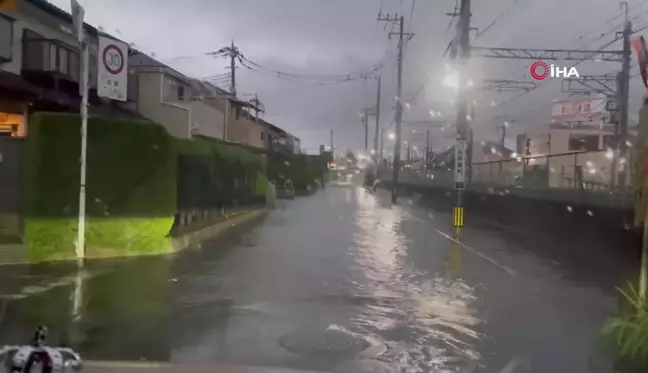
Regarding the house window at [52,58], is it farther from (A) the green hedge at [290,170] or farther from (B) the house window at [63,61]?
(A) the green hedge at [290,170]

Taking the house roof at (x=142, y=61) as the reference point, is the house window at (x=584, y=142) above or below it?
below

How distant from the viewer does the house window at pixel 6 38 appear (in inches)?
776

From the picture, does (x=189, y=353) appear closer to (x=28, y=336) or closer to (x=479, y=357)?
(x=28, y=336)

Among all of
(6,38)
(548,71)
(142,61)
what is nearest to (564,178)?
(548,71)

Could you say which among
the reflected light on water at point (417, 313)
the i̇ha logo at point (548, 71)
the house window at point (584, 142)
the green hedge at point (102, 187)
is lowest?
the reflected light on water at point (417, 313)

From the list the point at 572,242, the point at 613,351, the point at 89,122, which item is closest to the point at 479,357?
the point at 613,351

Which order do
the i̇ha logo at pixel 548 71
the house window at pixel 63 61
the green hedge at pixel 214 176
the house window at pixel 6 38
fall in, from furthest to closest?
1. the i̇ha logo at pixel 548 71
2. the house window at pixel 63 61
3. the house window at pixel 6 38
4. the green hedge at pixel 214 176

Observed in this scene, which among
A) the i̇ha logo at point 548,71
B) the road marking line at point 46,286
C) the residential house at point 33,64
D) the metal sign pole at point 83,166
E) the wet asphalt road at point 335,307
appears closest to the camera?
the wet asphalt road at point 335,307

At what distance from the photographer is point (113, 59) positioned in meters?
13.3

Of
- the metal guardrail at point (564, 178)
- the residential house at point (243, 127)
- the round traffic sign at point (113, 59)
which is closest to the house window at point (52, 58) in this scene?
the round traffic sign at point (113, 59)

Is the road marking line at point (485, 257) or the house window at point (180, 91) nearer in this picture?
the road marking line at point (485, 257)

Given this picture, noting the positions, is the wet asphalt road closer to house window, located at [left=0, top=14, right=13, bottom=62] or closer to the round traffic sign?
the round traffic sign

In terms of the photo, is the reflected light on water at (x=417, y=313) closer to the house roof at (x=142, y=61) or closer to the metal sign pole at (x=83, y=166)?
the metal sign pole at (x=83, y=166)

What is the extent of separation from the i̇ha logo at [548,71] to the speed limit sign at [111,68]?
18.3 m
